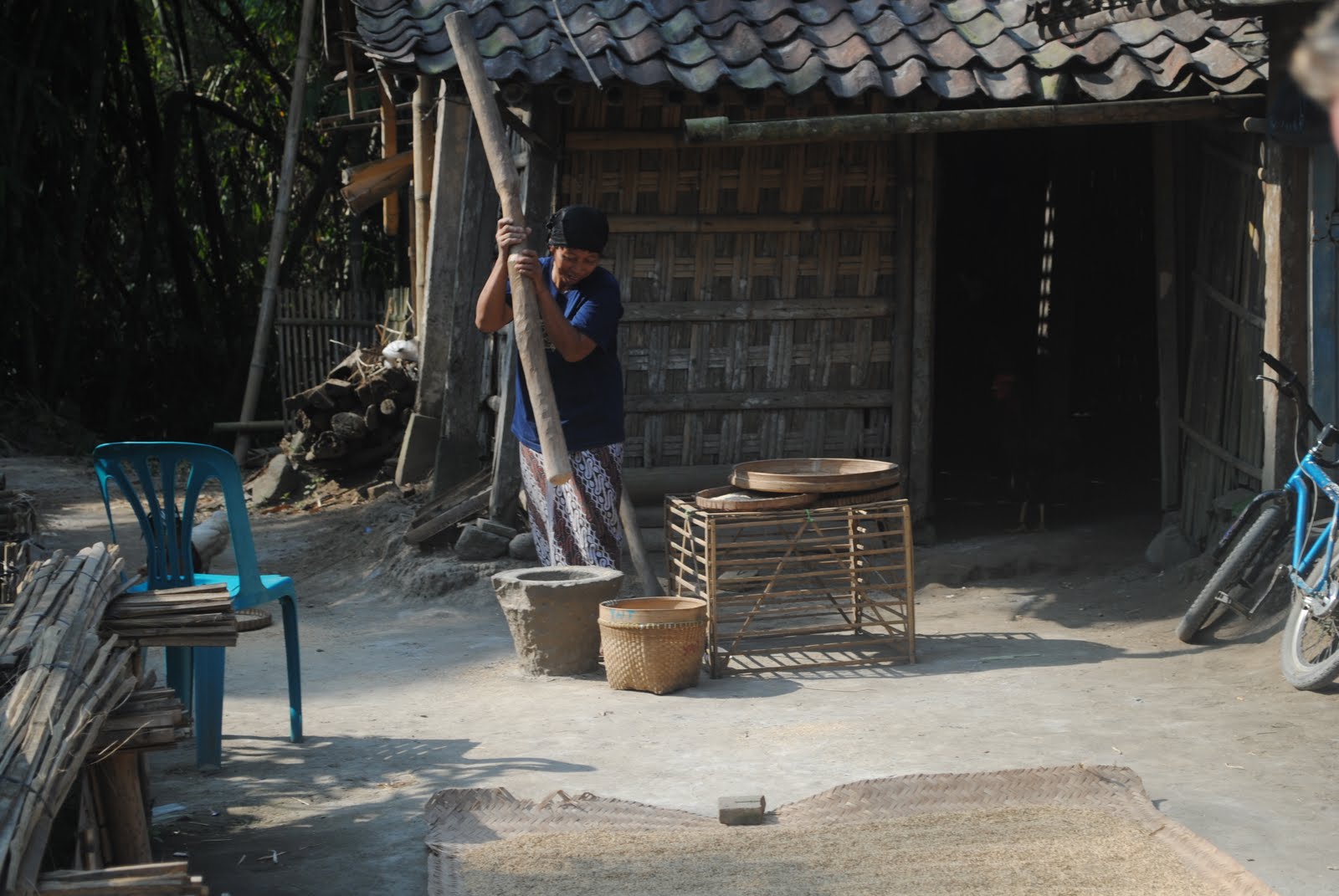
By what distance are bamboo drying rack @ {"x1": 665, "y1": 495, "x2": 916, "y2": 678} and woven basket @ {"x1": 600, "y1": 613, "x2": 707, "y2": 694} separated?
0.25 meters

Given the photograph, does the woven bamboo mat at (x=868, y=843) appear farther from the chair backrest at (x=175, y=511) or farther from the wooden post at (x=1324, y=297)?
the wooden post at (x=1324, y=297)

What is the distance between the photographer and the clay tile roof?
6.47 m

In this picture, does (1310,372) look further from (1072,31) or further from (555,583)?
(555,583)

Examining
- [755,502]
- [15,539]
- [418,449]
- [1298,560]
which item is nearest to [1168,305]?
[1298,560]

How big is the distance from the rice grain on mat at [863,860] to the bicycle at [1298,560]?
1745 mm

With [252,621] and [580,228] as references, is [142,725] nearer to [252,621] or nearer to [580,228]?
[252,621]

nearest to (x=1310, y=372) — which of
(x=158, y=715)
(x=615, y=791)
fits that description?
(x=615, y=791)

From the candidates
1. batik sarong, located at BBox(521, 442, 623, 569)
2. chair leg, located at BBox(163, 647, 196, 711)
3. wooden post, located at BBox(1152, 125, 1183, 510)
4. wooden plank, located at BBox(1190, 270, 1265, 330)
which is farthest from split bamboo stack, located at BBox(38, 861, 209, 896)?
wooden post, located at BBox(1152, 125, 1183, 510)

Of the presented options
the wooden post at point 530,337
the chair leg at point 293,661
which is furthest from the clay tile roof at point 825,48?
the chair leg at point 293,661

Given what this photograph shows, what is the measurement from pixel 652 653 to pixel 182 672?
5.25ft

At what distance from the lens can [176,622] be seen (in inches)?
141

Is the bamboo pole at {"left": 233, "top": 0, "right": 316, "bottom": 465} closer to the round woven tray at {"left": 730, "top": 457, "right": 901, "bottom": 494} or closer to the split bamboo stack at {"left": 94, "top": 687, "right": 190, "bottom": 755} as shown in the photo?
the round woven tray at {"left": 730, "top": 457, "right": 901, "bottom": 494}

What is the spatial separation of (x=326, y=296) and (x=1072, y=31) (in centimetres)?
740

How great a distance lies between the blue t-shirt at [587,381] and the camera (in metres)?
5.48
